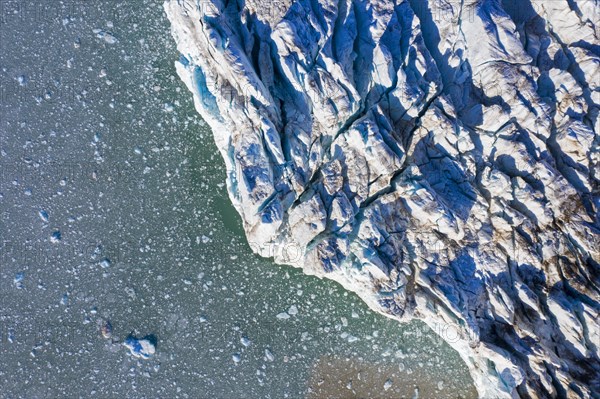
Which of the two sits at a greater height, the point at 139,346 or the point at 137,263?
the point at 137,263

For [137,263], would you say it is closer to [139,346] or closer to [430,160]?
[139,346]

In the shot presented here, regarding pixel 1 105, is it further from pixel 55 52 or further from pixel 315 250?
pixel 315 250

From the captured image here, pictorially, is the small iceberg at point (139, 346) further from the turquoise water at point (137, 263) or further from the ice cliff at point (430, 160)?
the ice cliff at point (430, 160)

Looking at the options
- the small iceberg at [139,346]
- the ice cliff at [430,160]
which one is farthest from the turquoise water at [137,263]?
the ice cliff at [430,160]

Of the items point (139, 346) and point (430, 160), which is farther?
point (430, 160)

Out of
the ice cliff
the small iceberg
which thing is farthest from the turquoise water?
the ice cliff

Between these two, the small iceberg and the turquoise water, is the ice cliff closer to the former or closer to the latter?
the turquoise water

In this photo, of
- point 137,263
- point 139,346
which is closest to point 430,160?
point 137,263

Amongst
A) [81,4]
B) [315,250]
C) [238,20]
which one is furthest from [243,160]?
[81,4]
